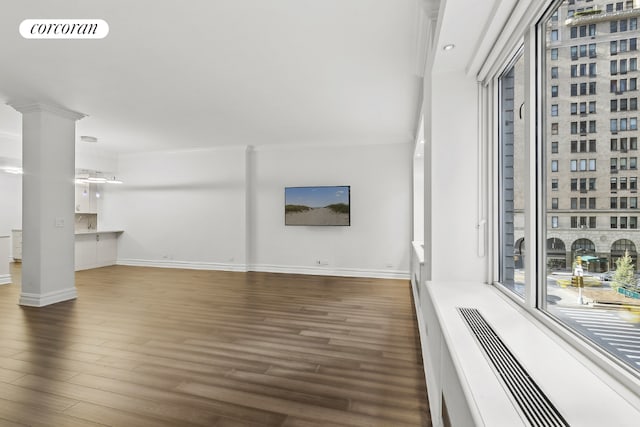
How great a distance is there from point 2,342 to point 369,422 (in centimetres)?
346

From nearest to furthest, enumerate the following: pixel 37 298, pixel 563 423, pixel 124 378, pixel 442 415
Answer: pixel 563 423
pixel 442 415
pixel 124 378
pixel 37 298

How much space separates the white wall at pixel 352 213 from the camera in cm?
601

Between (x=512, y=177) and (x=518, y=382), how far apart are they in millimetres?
1281

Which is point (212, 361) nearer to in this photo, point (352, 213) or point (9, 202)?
point (352, 213)

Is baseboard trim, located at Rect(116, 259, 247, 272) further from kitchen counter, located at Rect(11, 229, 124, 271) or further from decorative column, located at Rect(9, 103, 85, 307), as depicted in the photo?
decorative column, located at Rect(9, 103, 85, 307)

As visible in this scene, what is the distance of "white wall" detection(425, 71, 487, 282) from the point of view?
1.90 m

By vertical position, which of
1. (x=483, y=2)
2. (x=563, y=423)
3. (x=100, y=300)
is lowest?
(x=100, y=300)

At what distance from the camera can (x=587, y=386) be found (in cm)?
82

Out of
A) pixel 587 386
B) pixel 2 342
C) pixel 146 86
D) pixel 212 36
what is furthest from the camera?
pixel 146 86

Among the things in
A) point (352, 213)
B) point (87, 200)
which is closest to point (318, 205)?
point (352, 213)

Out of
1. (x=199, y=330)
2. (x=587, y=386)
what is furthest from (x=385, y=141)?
(x=587, y=386)

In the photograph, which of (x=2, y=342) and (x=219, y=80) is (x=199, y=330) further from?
(x=219, y=80)

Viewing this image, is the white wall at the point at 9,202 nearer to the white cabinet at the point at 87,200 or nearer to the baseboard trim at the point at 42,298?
the white cabinet at the point at 87,200

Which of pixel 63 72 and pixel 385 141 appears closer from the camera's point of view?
pixel 63 72
